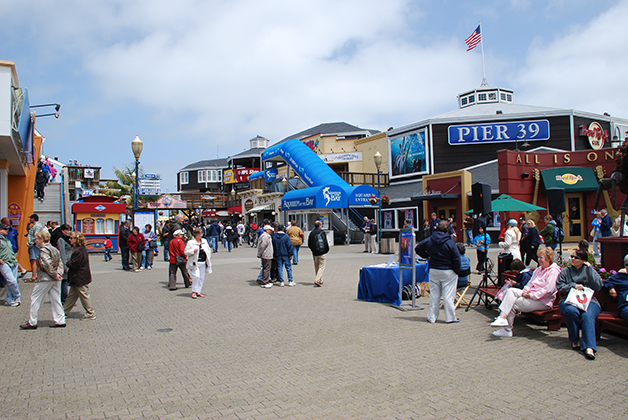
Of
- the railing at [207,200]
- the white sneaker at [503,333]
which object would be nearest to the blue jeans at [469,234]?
the white sneaker at [503,333]

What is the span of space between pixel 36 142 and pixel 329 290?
13.3 metres

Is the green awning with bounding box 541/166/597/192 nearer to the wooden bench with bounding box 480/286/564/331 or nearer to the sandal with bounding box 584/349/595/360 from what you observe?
the wooden bench with bounding box 480/286/564/331

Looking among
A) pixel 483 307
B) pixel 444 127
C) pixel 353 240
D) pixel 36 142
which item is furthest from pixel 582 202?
pixel 36 142

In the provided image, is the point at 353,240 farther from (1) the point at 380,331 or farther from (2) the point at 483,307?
(1) the point at 380,331

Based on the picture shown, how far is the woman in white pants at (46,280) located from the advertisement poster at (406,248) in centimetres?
596

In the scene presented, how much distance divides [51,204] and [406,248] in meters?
21.0

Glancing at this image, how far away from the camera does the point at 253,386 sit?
4.82 metres

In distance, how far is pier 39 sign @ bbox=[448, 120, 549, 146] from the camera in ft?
96.3

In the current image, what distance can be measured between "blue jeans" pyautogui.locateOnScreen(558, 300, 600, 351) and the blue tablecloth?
3680mm

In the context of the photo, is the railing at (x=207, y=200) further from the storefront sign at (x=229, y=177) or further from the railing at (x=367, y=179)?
the railing at (x=367, y=179)

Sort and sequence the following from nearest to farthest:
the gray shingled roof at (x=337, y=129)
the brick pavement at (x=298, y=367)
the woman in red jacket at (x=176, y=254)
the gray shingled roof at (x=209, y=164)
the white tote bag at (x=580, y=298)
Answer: the brick pavement at (x=298, y=367)
the white tote bag at (x=580, y=298)
the woman in red jacket at (x=176, y=254)
the gray shingled roof at (x=337, y=129)
the gray shingled roof at (x=209, y=164)

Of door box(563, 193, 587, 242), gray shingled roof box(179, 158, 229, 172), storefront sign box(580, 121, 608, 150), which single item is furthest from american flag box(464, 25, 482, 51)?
gray shingled roof box(179, 158, 229, 172)

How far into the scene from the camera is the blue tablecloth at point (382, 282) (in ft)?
31.2

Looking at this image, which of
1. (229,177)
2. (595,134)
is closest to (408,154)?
(595,134)
